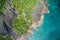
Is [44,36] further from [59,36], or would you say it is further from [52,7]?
[52,7]

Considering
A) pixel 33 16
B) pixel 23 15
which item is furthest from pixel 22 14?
pixel 33 16

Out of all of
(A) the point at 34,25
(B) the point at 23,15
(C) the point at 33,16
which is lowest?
(A) the point at 34,25

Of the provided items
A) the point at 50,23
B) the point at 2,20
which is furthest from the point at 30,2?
the point at 2,20

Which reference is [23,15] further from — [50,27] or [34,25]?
[50,27]

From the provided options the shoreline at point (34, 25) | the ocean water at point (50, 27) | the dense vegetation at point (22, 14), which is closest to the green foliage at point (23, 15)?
the dense vegetation at point (22, 14)

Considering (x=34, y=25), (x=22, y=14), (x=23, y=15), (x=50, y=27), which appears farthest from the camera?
(x=50, y=27)

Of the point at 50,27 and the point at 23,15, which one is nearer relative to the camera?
the point at 23,15
